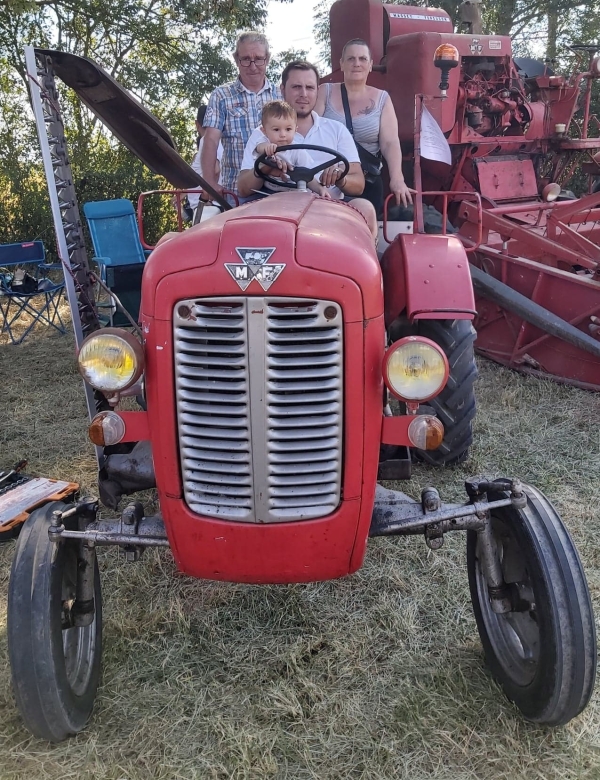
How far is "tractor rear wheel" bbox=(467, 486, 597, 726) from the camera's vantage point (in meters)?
1.91

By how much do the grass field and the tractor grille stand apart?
0.71 m

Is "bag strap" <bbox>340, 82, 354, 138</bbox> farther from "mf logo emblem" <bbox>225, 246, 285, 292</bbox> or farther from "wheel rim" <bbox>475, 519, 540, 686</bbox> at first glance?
"wheel rim" <bbox>475, 519, 540, 686</bbox>

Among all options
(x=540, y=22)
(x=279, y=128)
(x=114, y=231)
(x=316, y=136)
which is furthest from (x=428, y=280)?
(x=540, y=22)

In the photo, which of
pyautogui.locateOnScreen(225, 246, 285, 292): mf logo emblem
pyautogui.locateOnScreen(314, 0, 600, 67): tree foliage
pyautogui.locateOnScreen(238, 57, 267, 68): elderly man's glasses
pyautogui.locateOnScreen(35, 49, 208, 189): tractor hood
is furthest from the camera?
pyautogui.locateOnScreen(314, 0, 600, 67): tree foliage

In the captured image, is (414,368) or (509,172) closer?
(414,368)

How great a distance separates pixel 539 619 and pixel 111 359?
1480 mm

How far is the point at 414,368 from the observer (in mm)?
1848

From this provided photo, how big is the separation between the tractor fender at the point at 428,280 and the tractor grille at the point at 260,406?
0.85m

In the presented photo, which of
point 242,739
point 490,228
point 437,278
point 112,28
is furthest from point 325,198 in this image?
point 112,28

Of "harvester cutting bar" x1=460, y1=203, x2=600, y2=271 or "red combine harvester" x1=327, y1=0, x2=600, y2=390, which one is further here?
"harvester cutting bar" x1=460, y1=203, x2=600, y2=271

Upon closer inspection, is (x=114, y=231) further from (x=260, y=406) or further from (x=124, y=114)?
(x=260, y=406)

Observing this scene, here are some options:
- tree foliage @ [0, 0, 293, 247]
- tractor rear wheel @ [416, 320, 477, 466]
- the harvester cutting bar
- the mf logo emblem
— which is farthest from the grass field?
tree foliage @ [0, 0, 293, 247]

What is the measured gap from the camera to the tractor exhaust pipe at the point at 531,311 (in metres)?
4.21

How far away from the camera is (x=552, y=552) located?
1983mm
